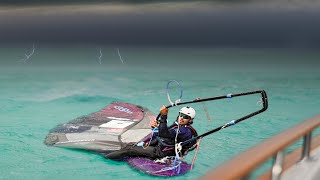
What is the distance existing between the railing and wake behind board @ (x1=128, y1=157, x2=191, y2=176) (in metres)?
3.37

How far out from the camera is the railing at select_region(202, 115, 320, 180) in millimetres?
1078

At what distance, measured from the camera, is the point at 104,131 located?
7.13 meters

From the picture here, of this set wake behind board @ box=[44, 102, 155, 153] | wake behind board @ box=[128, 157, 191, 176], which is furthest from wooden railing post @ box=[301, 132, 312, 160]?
wake behind board @ box=[44, 102, 155, 153]

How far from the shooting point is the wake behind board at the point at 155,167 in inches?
217

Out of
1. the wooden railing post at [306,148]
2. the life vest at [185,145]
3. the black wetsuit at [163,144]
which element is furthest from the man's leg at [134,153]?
the wooden railing post at [306,148]

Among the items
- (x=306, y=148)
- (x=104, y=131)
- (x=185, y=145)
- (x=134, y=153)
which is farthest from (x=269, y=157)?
(x=104, y=131)

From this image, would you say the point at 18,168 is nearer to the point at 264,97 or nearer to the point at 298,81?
the point at 264,97

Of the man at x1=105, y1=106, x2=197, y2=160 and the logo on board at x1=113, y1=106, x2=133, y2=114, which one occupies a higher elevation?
the man at x1=105, y1=106, x2=197, y2=160

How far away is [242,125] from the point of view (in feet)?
36.8

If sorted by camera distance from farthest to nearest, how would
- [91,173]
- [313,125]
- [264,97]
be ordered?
[91,173], [264,97], [313,125]

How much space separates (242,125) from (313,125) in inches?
375

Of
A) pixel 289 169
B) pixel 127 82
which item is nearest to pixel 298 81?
pixel 127 82

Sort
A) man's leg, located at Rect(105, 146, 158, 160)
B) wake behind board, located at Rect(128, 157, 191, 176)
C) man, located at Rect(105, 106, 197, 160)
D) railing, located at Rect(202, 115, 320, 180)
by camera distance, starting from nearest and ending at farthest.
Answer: railing, located at Rect(202, 115, 320, 180) < man, located at Rect(105, 106, 197, 160) < wake behind board, located at Rect(128, 157, 191, 176) < man's leg, located at Rect(105, 146, 158, 160)

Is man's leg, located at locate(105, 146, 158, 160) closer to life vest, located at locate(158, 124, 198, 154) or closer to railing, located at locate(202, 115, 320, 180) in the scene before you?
life vest, located at locate(158, 124, 198, 154)
